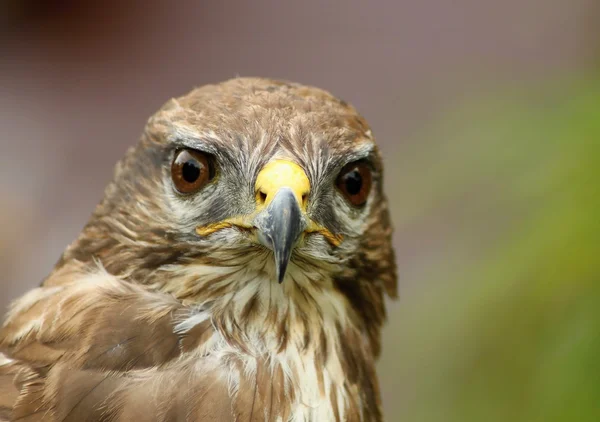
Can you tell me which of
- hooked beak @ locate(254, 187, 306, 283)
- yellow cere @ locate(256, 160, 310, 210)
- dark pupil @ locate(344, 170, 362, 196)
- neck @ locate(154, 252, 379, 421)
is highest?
dark pupil @ locate(344, 170, 362, 196)

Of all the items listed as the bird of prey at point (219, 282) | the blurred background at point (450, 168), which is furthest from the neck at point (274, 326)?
the blurred background at point (450, 168)

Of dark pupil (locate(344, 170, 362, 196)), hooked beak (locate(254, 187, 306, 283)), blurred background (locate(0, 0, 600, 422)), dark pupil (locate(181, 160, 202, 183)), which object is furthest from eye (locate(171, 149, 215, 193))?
blurred background (locate(0, 0, 600, 422))

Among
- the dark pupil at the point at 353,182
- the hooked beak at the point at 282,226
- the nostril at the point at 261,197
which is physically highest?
the dark pupil at the point at 353,182

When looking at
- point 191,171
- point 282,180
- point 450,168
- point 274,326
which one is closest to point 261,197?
point 282,180

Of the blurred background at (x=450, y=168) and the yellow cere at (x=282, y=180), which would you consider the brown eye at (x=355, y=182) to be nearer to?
the yellow cere at (x=282, y=180)

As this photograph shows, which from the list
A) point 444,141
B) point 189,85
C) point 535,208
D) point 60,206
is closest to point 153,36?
point 189,85

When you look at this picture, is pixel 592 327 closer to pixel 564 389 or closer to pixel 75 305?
pixel 564 389

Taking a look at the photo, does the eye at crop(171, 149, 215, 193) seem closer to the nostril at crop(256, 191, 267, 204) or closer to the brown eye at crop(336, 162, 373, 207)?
the nostril at crop(256, 191, 267, 204)
